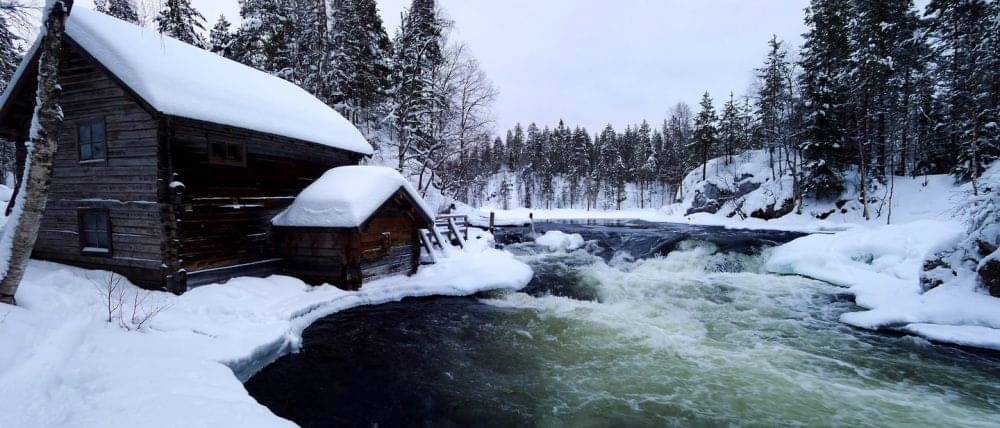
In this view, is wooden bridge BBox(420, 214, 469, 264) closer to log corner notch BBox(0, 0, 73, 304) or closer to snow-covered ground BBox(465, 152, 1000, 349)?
snow-covered ground BBox(465, 152, 1000, 349)

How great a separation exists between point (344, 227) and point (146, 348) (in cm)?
574

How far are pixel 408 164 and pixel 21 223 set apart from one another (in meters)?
24.6

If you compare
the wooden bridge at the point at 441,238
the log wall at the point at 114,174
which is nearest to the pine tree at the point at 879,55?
the wooden bridge at the point at 441,238

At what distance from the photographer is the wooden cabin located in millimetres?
9898

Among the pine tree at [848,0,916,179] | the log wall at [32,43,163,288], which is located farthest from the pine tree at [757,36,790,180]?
the log wall at [32,43,163,288]

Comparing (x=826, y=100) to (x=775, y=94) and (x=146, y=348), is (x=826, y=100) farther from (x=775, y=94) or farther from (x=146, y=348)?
(x=146, y=348)

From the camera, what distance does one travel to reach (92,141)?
1067 centimetres

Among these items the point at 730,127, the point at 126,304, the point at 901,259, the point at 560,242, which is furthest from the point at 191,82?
the point at 730,127

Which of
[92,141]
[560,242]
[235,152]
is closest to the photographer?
[92,141]

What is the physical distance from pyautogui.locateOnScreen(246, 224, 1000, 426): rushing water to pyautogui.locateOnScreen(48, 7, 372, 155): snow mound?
6342 mm

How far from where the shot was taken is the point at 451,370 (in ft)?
25.0

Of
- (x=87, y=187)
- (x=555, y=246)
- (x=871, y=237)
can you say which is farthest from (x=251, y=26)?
(x=871, y=237)

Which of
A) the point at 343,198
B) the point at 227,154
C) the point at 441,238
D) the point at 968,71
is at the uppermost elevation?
the point at 968,71

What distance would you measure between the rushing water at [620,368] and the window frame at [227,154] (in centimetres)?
552
